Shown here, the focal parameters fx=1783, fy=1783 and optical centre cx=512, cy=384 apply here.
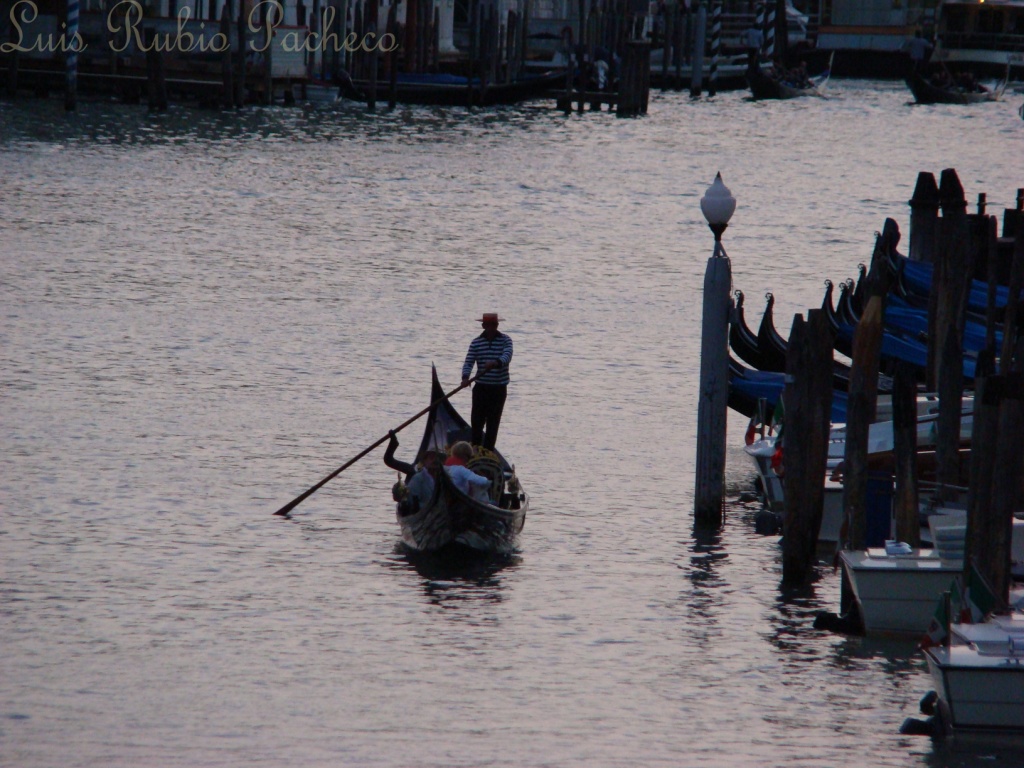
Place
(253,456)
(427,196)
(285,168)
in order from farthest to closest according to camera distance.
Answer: (285,168) → (427,196) → (253,456)

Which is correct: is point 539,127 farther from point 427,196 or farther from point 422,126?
point 427,196

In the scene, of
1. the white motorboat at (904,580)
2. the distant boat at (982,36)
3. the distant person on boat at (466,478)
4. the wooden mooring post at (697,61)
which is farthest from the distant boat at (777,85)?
the white motorboat at (904,580)

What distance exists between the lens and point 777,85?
60625 mm

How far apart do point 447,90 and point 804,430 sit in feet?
126

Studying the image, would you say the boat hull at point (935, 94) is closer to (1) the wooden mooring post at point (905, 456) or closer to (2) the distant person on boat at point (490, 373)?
(2) the distant person on boat at point (490, 373)

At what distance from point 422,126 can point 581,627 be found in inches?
1369

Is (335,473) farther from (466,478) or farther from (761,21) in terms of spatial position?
(761,21)

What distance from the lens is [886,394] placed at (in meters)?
14.4

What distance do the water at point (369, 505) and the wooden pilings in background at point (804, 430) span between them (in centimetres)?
33

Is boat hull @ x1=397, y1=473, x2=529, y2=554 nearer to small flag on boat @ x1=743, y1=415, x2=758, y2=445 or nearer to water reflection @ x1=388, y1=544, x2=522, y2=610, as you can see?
water reflection @ x1=388, y1=544, x2=522, y2=610

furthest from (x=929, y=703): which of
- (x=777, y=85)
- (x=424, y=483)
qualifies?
(x=777, y=85)

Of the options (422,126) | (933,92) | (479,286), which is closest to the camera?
(479,286)

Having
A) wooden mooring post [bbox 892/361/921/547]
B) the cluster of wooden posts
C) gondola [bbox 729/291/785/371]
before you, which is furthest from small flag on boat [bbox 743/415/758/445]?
wooden mooring post [bbox 892/361/921/547]

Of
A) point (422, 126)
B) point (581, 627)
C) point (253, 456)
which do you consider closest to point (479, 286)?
point (253, 456)
